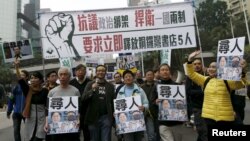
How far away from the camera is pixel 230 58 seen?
16.6 ft

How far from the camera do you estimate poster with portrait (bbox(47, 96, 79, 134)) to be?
5566 mm

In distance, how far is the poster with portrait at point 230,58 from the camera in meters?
4.94

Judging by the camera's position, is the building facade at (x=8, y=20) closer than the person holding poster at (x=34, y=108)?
No

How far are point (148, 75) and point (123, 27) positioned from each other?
50.9 inches

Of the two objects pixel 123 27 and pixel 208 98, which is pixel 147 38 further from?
pixel 208 98

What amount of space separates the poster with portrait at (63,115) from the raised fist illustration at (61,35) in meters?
1.97

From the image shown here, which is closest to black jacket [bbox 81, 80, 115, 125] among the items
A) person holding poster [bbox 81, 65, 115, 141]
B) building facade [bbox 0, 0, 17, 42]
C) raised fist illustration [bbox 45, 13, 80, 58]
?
person holding poster [bbox 81, 65, 115, 141]

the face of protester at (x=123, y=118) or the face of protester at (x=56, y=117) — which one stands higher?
the face of protester at (x=56, y=117)

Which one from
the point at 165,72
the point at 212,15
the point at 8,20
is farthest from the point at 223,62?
the point at 8,20

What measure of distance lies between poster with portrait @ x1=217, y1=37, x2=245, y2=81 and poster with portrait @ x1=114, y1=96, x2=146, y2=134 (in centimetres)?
133

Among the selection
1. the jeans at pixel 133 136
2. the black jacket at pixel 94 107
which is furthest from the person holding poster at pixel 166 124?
the black jacket at pixel 94 107

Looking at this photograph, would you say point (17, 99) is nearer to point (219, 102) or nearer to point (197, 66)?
point (197, 66)

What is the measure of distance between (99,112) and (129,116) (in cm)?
50

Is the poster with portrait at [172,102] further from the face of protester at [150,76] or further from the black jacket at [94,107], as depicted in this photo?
the face of protester at [150,76]
